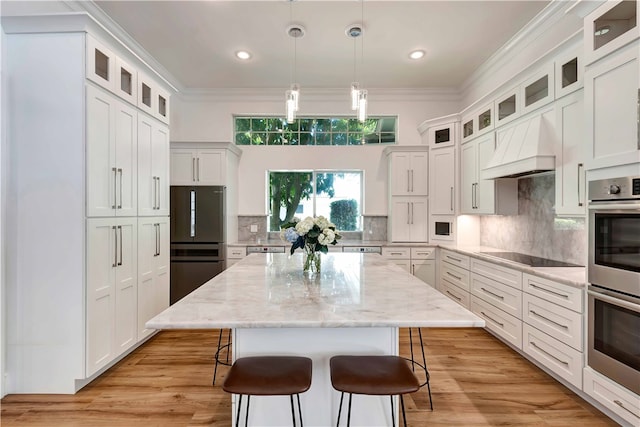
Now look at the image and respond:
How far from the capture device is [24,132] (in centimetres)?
233

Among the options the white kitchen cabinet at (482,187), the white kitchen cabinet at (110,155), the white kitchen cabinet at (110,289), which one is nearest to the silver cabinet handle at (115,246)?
the white kitchen cabinet at (110,289)

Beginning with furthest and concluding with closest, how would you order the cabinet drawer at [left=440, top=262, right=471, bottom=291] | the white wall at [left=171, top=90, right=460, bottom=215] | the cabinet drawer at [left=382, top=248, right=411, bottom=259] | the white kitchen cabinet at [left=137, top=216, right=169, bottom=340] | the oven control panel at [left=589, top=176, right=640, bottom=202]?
the white wall at [left=171, top=90, right=460, bottom=215] → the cabinet drawer at [left=382, top=248, right=411, bottom=259] → the cabinet drawer at [left=440, top=262, right=471, bottom=291] → the white kitchen cabinet at [left=137, top=216, right=169, bottom=340] → the oven control panel at [left=589, top=176, right=640, bottom=202]

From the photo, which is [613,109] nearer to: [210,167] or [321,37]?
[321,37]

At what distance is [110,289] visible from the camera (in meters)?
2.60

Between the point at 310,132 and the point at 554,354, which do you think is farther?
the point at 310,132

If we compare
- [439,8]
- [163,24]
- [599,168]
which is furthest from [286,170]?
[599,168]

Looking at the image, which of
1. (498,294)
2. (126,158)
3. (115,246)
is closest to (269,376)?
(115,246)

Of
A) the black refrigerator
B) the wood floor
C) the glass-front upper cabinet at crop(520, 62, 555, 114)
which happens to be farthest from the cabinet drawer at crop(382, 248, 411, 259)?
the black refrigerator

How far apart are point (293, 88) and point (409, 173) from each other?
2.71 m

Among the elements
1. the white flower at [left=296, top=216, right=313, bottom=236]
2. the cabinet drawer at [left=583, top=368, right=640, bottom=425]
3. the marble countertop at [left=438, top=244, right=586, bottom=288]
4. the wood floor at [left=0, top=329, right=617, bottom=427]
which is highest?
the white flower at [left=296, top=216, right=313, bottom=236]

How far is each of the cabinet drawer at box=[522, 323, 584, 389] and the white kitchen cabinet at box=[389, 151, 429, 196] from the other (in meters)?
2.41

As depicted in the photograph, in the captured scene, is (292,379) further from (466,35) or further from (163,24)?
(466,35)

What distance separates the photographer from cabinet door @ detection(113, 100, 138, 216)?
2.70m

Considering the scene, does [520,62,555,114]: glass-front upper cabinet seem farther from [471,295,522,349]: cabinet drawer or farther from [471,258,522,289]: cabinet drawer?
[471,295,522,349]: cabinet drawer
